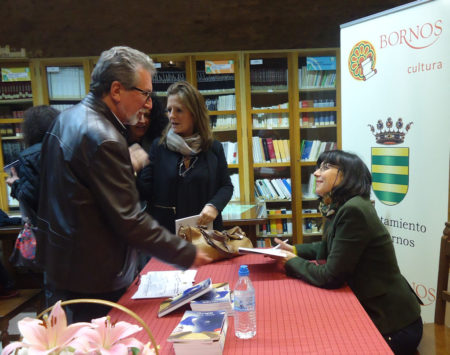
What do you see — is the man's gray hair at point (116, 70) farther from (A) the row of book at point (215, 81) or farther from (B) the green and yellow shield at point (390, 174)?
(A) the row of book at point (215, 81)

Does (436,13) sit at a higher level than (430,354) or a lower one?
higher

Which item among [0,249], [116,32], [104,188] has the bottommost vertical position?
[0,249]

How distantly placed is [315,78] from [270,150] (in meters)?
0.92

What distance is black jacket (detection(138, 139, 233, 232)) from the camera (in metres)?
2.08

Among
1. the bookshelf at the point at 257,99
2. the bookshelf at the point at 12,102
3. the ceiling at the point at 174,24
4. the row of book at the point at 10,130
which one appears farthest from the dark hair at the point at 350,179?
the row of book at the point at 10,130

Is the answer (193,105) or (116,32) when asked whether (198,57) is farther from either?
(193,105)

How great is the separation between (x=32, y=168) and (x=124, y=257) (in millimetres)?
781

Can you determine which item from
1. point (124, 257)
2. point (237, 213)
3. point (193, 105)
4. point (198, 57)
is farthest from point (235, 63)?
point (124, 257)

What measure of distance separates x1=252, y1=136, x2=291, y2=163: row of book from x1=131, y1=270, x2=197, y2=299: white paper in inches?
98.4

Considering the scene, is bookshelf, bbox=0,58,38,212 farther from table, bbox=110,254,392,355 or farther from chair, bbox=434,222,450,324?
chair, bbox=434,222,450,324

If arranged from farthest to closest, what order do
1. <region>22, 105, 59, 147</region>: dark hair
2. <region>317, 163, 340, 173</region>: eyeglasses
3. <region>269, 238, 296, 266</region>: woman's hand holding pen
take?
1. <region>22, 105, 59, 147</region>: dark hair
2. <region>317, 163, 340, 173</region>: eyeglasses
3. <region>269, 238, 296, 266</region>: woman's hand holding pen

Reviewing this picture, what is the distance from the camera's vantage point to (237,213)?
3.24m

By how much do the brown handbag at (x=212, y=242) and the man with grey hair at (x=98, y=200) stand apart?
461mm

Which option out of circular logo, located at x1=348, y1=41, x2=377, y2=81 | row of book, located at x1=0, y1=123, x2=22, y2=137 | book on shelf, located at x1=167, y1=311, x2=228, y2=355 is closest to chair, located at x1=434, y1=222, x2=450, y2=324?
book on shelf, located at x1=167, y1=311, x2=228, y2=355
